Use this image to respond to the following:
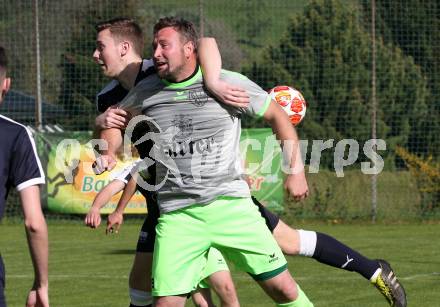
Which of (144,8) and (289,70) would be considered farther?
(144,8)

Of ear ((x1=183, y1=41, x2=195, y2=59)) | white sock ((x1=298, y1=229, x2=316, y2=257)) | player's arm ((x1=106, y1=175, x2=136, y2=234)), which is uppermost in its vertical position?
ear ((x1=183, y1=41, x2=195, y2=59))

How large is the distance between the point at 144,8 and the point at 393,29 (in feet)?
21.9

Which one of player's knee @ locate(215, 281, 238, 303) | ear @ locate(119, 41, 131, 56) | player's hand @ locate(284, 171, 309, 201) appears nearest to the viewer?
player's hand @ locate(284, 171, 309, 201)

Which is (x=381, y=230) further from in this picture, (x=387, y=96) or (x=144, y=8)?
(x=144, y=8)

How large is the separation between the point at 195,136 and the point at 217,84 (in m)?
0.34

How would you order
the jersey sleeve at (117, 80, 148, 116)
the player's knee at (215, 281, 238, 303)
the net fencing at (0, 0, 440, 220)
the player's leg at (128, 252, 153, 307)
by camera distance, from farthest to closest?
the net fencing at (0, 0, 440, 220), the player's leg at (128, 252, 153, 307), the player's knee at (215, 281, 238, 303), the jersey sleeve at (117, 80, 148, 116)

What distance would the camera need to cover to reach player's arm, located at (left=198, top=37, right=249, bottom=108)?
20.4 feet

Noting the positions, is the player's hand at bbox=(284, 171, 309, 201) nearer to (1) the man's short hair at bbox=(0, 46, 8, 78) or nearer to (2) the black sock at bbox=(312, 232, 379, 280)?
(2) the black sock at bbox=(312, 232, 379, 280)

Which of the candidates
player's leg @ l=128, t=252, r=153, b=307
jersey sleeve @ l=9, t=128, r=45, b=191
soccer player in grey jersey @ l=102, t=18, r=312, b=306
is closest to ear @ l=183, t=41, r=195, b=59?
soccer player in grey jersey @ l=102, t=18, r=312, b=306

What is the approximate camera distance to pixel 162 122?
642 cm

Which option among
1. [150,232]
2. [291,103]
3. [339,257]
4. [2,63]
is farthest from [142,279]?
[2,63]

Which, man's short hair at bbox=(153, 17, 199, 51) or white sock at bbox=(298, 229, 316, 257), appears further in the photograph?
white sock at bbox=(298, 229, 316, 257)

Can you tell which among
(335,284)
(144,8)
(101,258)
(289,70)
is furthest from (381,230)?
(144,8)

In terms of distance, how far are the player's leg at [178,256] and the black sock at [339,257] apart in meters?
1.58
